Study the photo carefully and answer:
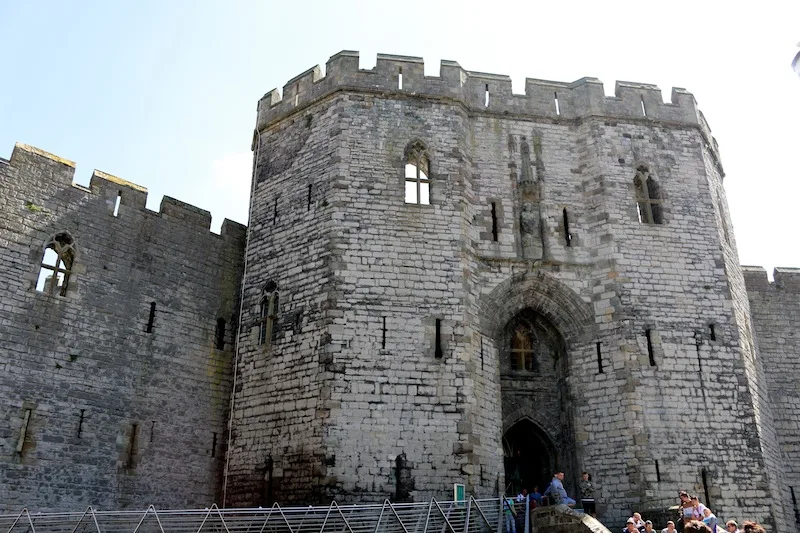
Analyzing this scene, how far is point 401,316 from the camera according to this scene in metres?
12.2

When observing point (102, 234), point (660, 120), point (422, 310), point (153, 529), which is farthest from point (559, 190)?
point (153, 529)

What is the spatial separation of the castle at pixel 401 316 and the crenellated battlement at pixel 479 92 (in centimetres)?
5

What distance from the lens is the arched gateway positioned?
13.1m

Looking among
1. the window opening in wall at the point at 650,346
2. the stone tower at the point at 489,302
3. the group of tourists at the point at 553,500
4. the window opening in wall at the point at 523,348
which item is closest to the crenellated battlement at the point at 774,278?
the stone tower at the point at 489,302

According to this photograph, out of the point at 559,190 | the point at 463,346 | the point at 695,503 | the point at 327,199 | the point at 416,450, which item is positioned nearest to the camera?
the point at 695,503

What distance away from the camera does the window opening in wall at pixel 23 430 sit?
1090 centimetres

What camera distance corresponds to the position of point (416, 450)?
1130 centimetres

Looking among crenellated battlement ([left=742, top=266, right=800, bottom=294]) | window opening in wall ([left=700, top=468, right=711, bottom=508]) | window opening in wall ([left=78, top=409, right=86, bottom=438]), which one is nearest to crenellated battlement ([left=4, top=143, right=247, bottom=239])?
window opening in wall ([left=78, top=409, right=86, bottom=438])

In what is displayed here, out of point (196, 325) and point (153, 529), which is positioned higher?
point (196, 325)

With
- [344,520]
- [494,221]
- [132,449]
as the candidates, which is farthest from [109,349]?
[494,221]

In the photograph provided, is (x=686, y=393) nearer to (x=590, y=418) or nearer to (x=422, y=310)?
(x=590, y=418)

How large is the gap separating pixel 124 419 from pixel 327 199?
5.19m

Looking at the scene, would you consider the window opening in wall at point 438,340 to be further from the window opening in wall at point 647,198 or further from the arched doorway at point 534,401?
the window opening in wall at point 647,198

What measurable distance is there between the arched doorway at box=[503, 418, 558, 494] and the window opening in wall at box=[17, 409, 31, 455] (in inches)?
321
